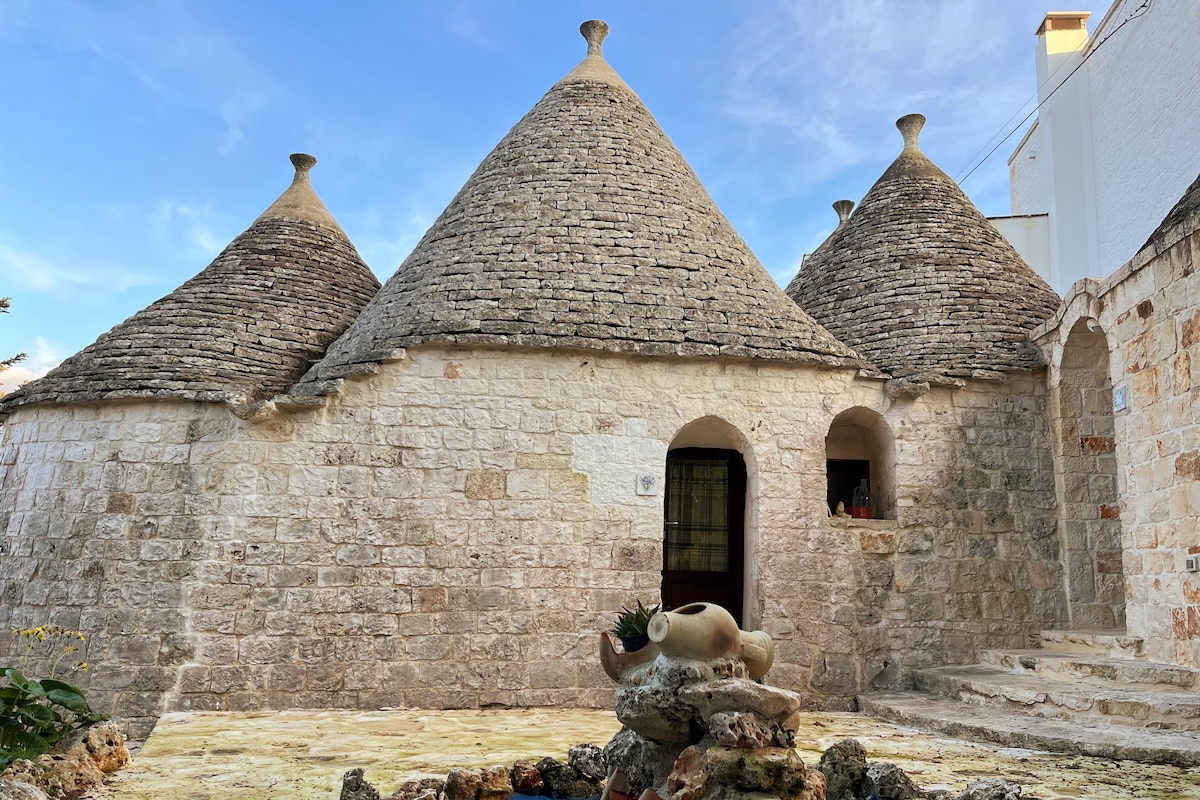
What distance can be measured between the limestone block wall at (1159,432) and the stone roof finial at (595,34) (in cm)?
601

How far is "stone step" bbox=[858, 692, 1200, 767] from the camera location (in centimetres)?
478

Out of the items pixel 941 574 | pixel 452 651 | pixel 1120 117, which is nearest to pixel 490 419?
pixel 452 651

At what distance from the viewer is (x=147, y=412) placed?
724cm

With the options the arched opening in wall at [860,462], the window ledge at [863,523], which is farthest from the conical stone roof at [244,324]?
the arched opening in wall at [860,462]

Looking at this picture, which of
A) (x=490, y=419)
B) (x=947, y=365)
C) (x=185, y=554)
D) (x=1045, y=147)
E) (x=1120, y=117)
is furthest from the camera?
(x=1045, y=147)

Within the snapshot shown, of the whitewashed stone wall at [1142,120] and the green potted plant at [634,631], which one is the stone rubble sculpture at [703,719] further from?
the whitewashed stone wall at [1142,120]

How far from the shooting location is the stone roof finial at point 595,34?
410 inches

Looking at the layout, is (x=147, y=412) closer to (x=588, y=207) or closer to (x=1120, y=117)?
(x=588, y=207)

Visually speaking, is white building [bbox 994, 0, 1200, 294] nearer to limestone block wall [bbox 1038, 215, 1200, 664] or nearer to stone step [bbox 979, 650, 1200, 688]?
limestone block wall [bbox 1038, 215, 1200, 664]

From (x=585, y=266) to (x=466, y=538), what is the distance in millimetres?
2587

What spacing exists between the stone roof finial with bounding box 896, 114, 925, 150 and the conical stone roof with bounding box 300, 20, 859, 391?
2.93 m

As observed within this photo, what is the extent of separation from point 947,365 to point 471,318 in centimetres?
417

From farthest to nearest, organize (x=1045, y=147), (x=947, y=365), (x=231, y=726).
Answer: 1. (x=1045, y=147)
2. (x=947, y=365)
3. (x=231, y=726)

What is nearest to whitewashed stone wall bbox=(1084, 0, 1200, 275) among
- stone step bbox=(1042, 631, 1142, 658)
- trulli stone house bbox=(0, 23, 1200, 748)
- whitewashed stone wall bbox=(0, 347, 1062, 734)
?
trulli stone house bbox=(0, 23, 1200, 748)
